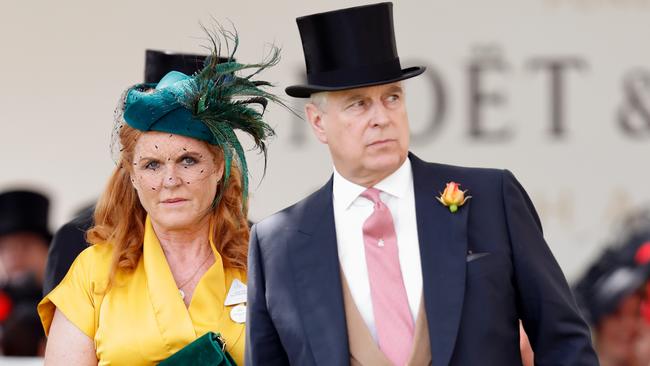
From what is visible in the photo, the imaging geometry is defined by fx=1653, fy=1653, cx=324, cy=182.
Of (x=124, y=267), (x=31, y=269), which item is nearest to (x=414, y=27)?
(x=31, y=269)

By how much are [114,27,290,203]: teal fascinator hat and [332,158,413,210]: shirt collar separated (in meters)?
0.41

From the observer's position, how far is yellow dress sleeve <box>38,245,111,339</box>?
444cm

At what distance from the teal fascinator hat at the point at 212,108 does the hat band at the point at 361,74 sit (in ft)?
1.25

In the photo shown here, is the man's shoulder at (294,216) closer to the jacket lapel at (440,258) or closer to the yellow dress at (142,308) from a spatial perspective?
the jacket lapel at (440,258)

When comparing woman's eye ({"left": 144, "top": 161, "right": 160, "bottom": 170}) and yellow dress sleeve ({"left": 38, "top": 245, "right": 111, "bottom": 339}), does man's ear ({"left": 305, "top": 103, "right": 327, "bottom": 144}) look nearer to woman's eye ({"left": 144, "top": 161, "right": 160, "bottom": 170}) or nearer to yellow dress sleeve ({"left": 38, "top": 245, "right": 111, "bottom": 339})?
woman's eye ({"left": 144, "top": 161, "right": 160, "bottom": 170})

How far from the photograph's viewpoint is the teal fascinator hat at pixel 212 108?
442 centimetres

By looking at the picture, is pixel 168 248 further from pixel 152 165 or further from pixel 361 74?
pixel 361 74

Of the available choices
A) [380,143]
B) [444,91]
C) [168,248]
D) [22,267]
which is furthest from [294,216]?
[22,267]

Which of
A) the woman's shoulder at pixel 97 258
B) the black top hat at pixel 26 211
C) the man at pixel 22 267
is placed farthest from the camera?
the black top hat at pixel 26 211

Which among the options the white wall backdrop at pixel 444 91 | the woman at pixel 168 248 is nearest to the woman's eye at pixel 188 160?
the woman at pixel 168 248

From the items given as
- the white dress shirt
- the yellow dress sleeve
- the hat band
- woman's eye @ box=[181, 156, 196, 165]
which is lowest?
the yellow dress sleeve

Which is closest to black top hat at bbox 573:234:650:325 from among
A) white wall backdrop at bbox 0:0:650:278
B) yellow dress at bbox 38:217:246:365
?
white wall backdrop at bbox 0:0:650:278

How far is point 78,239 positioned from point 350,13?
1478 mm

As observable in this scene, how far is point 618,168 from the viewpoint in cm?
791
